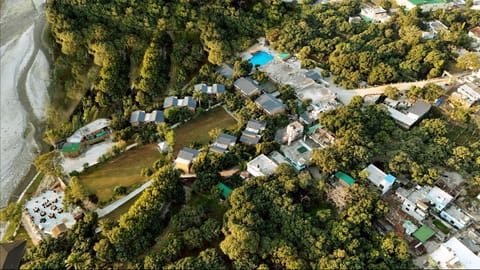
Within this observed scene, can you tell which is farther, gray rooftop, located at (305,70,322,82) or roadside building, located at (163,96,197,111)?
gray rooftop, located at (305,70,322,82)

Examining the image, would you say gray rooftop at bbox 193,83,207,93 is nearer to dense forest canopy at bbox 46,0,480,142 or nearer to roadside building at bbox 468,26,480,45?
dense forest canopy at bbox 46,0,480,142

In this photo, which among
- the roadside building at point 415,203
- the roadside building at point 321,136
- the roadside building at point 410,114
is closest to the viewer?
the roadside building at point 415,203

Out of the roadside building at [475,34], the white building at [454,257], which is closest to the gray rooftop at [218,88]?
the white building at [454,257]

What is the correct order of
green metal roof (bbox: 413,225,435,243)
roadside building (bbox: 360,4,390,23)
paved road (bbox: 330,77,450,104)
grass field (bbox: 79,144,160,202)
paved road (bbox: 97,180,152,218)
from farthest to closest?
roadside building (bbox: 360,4,390,23)
paved road (bbox: 330,77,450,104)
grass field (bbox: 79,144,160,202)
paved road (bbox: 97,180,152,218)
green metal roof (bbox: 413,225,435,243)

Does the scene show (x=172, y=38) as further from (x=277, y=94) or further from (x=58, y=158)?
(x=58, y=158)

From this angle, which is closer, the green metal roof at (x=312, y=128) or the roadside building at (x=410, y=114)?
the green metal roof at (x=312, y=128)

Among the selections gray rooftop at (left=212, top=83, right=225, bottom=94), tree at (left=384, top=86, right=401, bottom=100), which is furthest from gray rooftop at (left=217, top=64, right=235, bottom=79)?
tree at (left=384, top=86, right=401, bottom=100)

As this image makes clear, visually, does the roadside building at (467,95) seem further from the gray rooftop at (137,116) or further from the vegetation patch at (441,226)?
the gray rooftop at (137,116)

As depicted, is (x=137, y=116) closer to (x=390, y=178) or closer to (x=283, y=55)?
(x=283, y=55)
